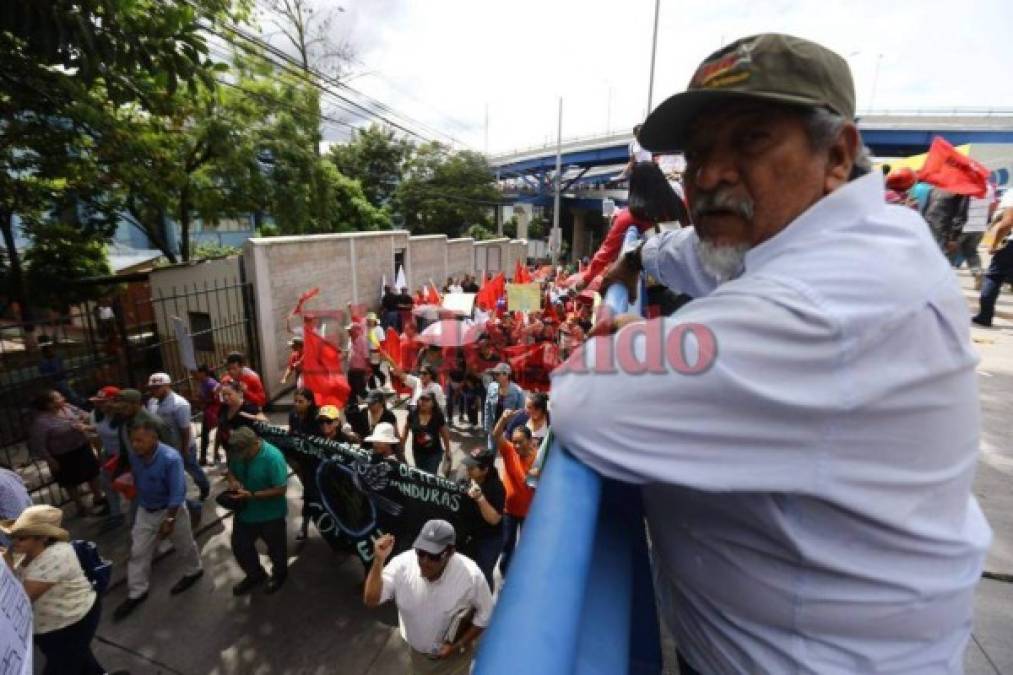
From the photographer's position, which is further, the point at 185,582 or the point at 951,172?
the point at 185,582

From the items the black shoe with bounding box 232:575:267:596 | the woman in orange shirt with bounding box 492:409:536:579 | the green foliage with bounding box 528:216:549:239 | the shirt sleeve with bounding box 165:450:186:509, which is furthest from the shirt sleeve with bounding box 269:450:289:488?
the green foliage with bounding box 528:216:549:239

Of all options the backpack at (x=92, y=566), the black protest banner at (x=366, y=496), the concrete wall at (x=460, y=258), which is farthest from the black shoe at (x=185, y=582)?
the concrete wall at (x=460, y=258)

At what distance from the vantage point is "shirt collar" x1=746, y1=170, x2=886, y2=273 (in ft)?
2.58

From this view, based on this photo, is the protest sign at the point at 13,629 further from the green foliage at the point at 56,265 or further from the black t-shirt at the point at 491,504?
the green foliage at the point at 56,265

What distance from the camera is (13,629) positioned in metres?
2.42

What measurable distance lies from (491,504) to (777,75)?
417 centimetres

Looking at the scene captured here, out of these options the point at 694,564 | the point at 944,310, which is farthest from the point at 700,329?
the point at 694,564

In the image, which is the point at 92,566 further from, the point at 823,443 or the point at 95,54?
the point at 823,443

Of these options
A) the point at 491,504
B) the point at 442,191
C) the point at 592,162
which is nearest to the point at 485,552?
the point at 491,504

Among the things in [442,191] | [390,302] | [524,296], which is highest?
[442,191]

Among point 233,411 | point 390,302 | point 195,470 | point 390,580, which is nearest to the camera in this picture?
point 390,580

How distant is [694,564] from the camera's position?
87 cm

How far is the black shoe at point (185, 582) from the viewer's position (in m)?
5.10

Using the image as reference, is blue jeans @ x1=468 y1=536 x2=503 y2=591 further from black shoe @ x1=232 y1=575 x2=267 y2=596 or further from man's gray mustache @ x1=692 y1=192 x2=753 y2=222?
man's gray mustache @ x1=692 y1=192 x2=753 y2=222
